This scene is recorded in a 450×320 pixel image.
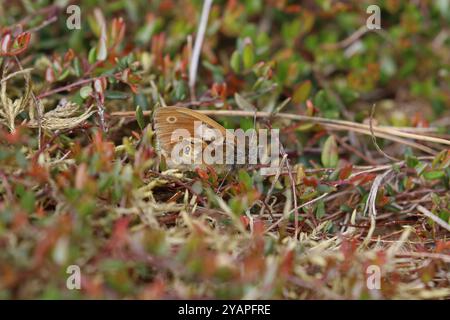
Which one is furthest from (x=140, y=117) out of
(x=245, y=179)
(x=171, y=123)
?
(x=245, y=179)

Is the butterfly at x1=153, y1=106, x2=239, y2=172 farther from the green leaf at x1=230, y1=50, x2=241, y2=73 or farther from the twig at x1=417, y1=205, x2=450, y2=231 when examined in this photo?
the twig at x1=417, y1=205, x2=450, y2=231

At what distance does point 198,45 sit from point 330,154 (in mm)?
697

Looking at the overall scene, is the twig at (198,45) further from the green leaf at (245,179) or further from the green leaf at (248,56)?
the green leaf at (245,179)

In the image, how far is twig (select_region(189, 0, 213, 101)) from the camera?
199cm

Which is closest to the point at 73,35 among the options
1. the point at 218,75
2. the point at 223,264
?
the point at 218,75

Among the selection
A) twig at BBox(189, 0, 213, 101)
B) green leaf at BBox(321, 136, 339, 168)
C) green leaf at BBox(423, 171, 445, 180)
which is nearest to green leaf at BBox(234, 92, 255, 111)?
twig at BBox(189, 0, 213, 101)

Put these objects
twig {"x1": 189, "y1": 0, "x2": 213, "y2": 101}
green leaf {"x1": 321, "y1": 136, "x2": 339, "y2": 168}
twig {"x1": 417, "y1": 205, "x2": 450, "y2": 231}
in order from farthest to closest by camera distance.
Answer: twig {"x1": 189, "y1": 0, "x2": 213, "y2": 101} < green leaf {"x1": 321, "y1": 136, "x2": 339, "y2": 168} < twig {"x1": 417, "y1": 205, "x2": 450, "y2": 231}

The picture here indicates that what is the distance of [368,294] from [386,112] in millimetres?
1259

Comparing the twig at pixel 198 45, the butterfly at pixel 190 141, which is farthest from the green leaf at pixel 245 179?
the twig at pixel 198 45

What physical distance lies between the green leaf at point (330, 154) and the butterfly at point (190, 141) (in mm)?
350

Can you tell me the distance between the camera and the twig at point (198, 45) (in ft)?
6.53

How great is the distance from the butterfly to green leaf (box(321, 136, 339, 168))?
35 centimetres

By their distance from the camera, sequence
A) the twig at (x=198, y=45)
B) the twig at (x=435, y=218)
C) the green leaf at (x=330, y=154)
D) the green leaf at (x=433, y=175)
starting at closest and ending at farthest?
the twig at (x=435, y=218)
the green leaf at (x=433, y=175)
the green leaf at (x=330, y=154)
the twig at (x=198, y=45)

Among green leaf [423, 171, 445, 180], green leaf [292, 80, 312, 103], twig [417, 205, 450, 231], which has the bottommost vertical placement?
twig [417, 205, 450, 231]
